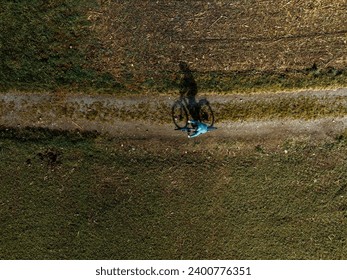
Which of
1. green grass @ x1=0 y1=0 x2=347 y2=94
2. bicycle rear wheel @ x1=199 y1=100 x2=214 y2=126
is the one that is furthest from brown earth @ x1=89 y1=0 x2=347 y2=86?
bicycle rear wheel @ x1=199 y1=100 x2=214 y2=126

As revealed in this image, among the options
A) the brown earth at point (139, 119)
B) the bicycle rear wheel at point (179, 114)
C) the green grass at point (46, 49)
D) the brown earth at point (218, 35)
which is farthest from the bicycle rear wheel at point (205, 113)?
the green grass at point (46, 49)

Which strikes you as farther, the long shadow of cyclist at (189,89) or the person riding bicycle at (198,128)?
the long shadow of cyclist at (189,89)

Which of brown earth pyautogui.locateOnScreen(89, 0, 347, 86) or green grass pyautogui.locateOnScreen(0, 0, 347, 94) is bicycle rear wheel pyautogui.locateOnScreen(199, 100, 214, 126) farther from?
brown earth pyautogui.locateOnScreen(89, 0, 347, 86)

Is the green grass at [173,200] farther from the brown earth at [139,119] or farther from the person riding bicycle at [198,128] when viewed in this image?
the person riding bicycle at [198,128]

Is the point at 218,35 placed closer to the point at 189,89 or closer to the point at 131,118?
the point at 189,89

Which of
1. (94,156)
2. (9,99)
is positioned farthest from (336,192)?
(9,99)

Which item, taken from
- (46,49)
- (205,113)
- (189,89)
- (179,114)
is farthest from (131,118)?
(46,49)

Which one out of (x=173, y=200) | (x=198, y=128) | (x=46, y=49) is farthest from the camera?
(x=173, y=200)
